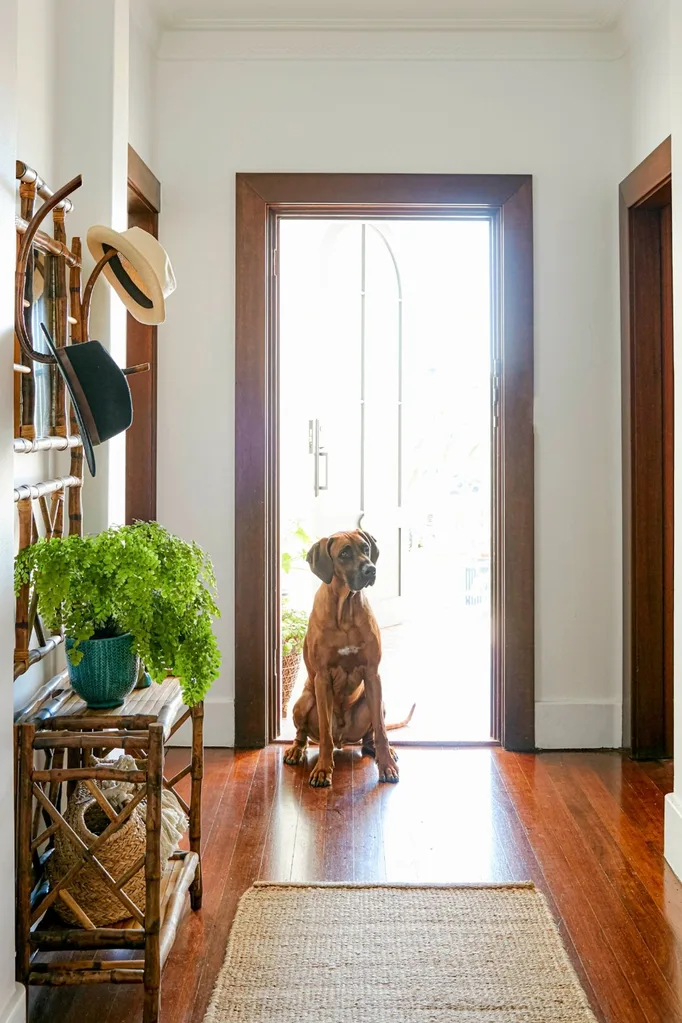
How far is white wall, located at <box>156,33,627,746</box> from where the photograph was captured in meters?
3.62

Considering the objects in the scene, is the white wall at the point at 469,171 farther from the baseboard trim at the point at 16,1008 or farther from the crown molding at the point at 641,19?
the baseboard trim at the point at 16,1008

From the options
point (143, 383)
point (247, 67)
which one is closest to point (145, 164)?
point (247, 67)

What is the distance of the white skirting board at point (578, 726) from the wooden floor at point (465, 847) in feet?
0.25

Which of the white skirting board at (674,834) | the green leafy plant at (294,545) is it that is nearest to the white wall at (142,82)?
the green leafy plant at (294,545)

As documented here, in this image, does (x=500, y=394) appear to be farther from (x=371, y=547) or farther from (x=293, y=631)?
(x=293, y=631)

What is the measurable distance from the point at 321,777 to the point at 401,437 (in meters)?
2.67

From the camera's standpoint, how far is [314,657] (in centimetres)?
335

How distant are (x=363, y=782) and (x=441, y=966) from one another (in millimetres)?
1194

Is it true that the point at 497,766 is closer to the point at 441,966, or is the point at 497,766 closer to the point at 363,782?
the point at 363,782

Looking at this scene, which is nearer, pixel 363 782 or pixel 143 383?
pixel 363 782

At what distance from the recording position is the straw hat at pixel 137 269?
2320mm

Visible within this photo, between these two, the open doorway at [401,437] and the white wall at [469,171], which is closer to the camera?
the white wall at [469,171]

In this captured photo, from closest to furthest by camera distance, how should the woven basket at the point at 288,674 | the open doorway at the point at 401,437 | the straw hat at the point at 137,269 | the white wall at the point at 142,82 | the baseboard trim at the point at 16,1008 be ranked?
the baseboard trim at the point at 16,1008, the straw hat at the point at 137,269, the white wall at the point at 142,82, the woven basket at the point at 288,674, the open doorway at the point at 401,437

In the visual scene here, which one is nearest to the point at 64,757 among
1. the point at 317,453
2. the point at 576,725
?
the point at 576,725
